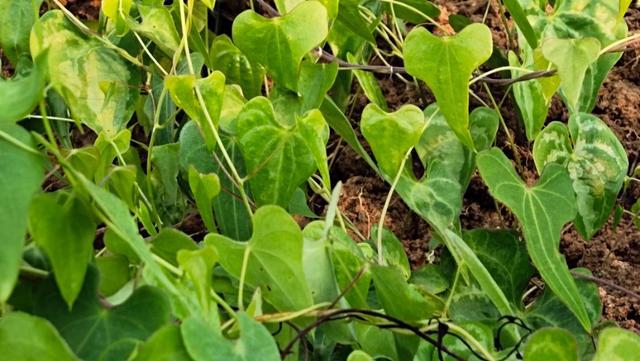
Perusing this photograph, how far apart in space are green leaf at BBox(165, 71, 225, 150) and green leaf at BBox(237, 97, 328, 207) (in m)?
0.03

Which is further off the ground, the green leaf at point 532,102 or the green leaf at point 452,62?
the green leaf at point 452,62

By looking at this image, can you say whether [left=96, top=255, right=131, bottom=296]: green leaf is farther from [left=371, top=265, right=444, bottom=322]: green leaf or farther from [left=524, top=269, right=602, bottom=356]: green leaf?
[left=524, top=269, right=602, bottom=356]: green leaf

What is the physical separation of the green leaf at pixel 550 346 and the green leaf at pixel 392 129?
249 millimetres

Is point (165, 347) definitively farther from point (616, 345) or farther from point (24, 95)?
point (616, 345)

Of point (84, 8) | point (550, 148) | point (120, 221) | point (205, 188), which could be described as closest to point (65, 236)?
point (120, 221)

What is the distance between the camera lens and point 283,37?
37.9 inches

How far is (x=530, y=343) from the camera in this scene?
773 mm

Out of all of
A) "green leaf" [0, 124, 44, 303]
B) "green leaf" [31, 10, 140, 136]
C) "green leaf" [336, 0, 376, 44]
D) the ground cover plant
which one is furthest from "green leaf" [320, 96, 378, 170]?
"green leaf" [0, 124, 44, 303]

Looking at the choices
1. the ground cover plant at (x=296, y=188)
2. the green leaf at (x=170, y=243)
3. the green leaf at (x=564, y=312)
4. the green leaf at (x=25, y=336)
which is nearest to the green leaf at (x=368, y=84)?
the ground cover plant at (x=296, y=188)

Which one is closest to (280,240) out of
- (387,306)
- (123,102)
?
(387,306)

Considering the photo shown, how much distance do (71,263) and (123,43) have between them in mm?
602

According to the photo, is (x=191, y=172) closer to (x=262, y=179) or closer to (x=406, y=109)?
(x=262, y=179)

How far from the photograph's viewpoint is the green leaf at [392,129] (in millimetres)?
941

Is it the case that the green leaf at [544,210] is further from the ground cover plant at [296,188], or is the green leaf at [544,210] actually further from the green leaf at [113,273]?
the green leaf at [113,273]
